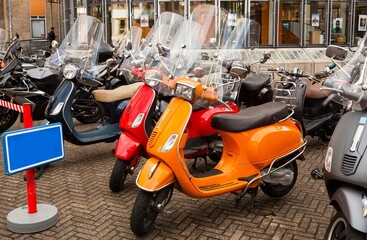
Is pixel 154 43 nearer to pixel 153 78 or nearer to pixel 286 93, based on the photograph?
pixel 153 78

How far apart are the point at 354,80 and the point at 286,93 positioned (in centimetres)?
287

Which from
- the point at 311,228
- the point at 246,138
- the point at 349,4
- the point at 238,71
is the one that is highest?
the point at 349,4

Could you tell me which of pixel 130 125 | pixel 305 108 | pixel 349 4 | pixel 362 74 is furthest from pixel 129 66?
pixel 349 4

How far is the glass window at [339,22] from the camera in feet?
49.5

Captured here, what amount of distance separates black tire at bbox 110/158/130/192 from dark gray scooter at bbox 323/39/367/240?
2.15 metres

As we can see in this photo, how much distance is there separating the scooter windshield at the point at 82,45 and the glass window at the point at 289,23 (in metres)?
9.69

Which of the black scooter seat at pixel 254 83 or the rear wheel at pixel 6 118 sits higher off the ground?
the black scooter seat at pixel 254 83

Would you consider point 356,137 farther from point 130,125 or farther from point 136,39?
point 136,39

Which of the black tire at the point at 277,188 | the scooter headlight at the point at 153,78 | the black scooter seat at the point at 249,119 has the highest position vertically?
the scooter headlight at the point at 153,78

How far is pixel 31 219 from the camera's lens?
377cm

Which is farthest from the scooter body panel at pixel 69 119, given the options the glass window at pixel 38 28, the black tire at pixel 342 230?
the glass window at pixel 38 28

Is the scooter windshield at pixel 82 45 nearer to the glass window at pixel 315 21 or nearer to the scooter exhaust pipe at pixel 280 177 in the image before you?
the scooter exhaust pipe at pixel 280 177

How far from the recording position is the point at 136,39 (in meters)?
7.46

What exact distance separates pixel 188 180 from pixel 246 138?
66cm
